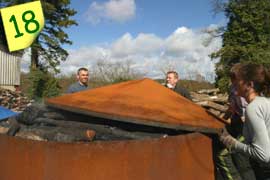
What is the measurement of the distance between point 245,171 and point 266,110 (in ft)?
4.29

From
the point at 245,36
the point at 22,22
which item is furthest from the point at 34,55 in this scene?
the point at 22,22

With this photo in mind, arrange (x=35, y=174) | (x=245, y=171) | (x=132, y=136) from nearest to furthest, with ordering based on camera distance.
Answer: (x=35, y=174), (x=132, y=136), (x=245, y=171)

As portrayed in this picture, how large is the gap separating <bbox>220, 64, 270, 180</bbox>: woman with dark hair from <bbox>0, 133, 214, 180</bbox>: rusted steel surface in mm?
421

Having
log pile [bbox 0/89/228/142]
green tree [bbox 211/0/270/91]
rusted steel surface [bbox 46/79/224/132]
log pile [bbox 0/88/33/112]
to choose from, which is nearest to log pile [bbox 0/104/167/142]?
log pile [bbox 0/89/228/142]

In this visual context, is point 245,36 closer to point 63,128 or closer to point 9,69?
point 9,69

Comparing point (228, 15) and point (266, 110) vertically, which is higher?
point (228, 15)

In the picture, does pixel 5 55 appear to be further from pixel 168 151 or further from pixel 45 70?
pixel 168 151

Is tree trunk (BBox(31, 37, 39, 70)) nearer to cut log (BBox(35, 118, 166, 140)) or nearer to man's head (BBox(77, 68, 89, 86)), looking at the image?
man's head (BBox(77, 68, 89, 86))

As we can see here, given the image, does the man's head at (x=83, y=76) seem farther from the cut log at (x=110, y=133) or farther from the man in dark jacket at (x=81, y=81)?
the cut log at (x=110, y=133)

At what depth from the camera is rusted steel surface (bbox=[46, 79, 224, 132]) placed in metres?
2.92

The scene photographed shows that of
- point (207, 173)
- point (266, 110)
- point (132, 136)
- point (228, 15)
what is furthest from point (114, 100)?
point (228, 15)

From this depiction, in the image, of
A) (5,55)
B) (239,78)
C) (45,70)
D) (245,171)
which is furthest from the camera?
(45,70)

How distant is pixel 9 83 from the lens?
17.0m

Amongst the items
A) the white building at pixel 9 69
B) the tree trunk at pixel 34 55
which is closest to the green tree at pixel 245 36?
the tree trunk at pixel 34 55
